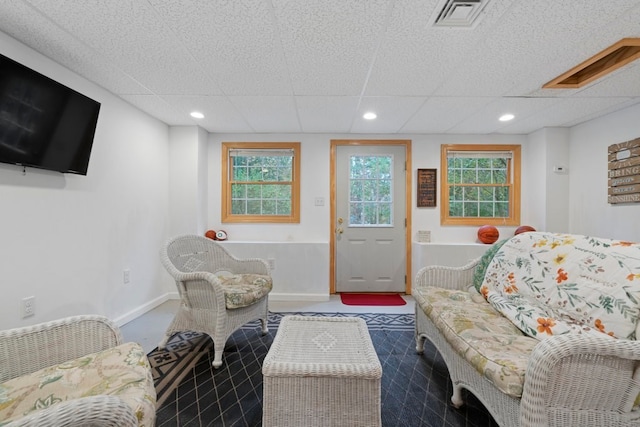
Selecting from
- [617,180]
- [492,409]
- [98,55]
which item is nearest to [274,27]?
[98,55]

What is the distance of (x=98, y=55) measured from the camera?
197 cm

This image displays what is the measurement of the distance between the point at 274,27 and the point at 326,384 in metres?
1.90

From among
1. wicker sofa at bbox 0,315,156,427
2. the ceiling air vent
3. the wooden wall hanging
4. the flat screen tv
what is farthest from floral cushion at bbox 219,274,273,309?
the wooden wall hanging

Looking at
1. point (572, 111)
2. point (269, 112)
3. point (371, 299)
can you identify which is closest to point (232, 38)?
point (269, 112)

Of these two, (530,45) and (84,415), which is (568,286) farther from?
(84,415)

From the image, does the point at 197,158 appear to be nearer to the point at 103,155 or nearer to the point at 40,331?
the point at 103,155

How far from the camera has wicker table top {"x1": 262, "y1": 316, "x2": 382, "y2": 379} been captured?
4.08 ft

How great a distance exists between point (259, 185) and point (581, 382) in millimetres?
3524

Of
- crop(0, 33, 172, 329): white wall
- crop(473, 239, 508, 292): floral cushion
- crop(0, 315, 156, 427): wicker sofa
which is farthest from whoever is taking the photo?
crop(473, 239, 508, 292): floral cushion

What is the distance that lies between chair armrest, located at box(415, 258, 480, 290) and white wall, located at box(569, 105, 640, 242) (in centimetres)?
183

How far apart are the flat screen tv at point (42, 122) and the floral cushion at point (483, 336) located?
108 inches

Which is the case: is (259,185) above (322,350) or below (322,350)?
above

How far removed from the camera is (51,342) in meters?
1.26

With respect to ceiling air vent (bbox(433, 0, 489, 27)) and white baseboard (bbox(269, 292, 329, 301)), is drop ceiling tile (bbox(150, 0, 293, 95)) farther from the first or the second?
white baseboard (bbox(269, 292, 329, 301))
